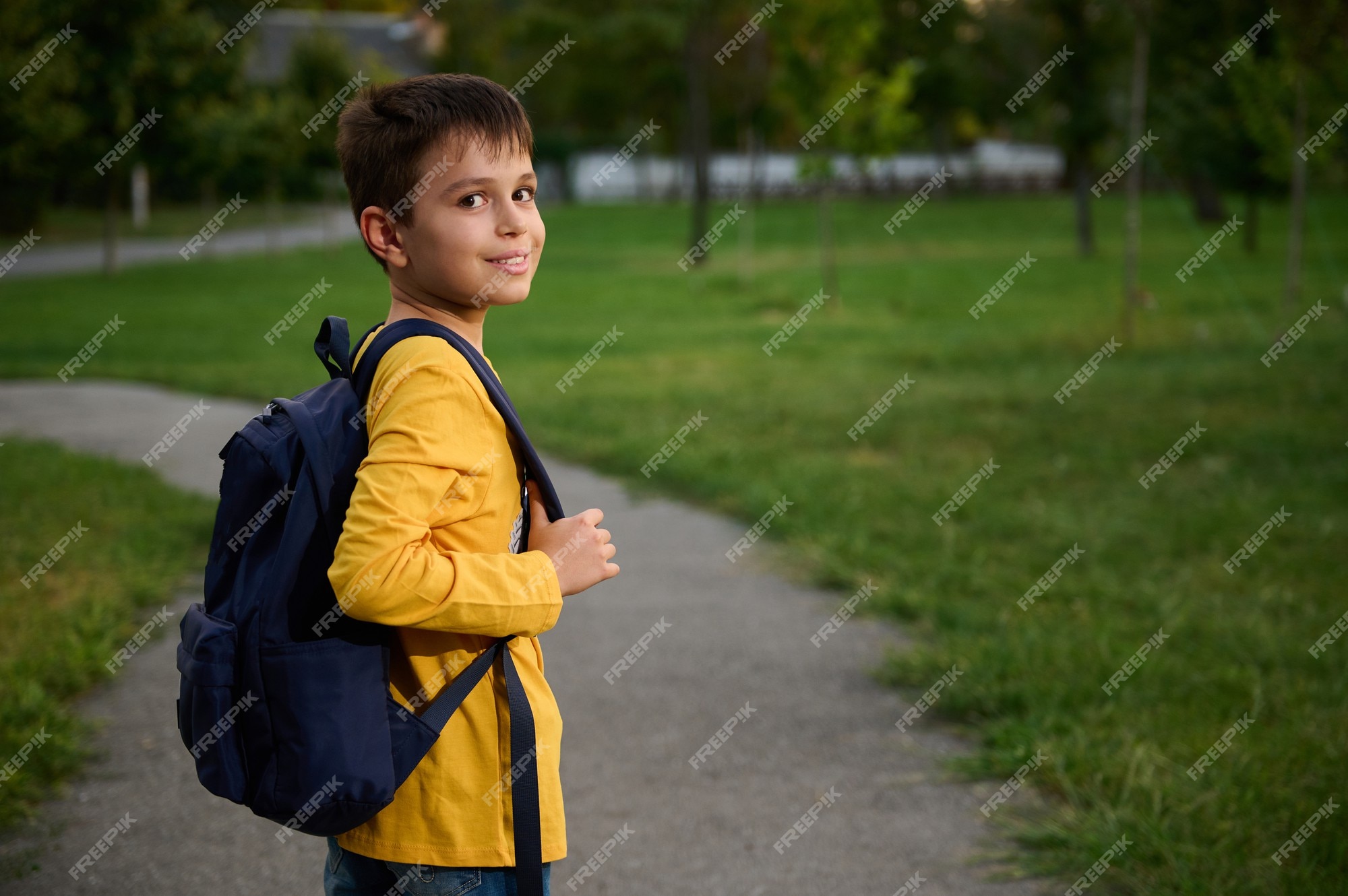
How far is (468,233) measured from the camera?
170cm

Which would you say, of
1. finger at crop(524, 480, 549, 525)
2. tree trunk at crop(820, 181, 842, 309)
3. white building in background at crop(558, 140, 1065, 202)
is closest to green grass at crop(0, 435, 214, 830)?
finger at crop(524, 480, 549, 525)

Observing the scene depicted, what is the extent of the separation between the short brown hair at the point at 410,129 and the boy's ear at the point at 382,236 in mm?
11

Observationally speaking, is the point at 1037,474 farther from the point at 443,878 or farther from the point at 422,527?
the point at 422,527

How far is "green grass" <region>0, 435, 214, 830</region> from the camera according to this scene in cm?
349

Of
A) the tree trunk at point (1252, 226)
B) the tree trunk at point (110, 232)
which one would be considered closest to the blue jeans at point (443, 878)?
the tree trunk at point (110, 232)

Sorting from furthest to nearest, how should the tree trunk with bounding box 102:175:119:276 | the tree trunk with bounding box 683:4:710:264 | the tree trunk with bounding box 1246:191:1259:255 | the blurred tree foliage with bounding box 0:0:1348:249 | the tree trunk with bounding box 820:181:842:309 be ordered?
1. the tree trunk with bounding box 1246:191:1259:255
2. the tree trunk with bounding box 683:4:710:264
3. the tree trunk with bounding box 102:175:119:276
4. the tree trunk with bounding box 820:181:842:309
5. the blurred tree foliage with bounding box 0:0:1348:249

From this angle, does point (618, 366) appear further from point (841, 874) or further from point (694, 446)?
point (841, 874)

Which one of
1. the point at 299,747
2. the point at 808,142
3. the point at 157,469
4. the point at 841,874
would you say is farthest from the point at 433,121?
the point at 808,142

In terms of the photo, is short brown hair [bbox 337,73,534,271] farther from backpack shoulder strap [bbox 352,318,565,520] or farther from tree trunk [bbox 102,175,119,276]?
tree trunk [bbox 102,175,119,276]

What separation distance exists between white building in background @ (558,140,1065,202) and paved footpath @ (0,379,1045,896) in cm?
4532

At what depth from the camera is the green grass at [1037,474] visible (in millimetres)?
3355

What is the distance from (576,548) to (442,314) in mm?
417

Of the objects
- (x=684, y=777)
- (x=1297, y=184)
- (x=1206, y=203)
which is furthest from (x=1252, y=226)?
(x=684, y=777)

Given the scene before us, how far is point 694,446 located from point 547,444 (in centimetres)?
101
